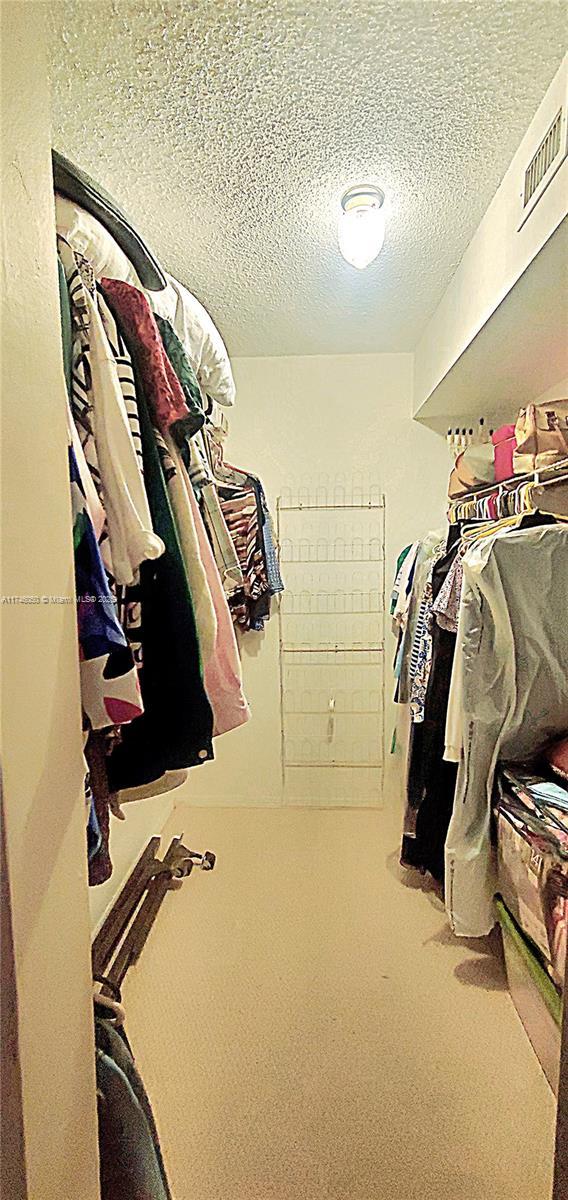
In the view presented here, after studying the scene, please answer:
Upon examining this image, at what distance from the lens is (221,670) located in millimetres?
1139

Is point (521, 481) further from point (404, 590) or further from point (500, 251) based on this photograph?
point (404, 590)

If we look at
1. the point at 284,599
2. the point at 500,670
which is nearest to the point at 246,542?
the point at 284,599

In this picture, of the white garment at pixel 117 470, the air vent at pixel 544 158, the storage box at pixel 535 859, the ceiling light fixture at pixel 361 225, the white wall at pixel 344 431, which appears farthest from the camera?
the white wall at pixel 344 431

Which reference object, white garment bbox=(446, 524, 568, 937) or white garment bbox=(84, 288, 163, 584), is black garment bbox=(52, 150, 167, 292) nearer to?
white garment bbox=(84, 288, 163, 584)

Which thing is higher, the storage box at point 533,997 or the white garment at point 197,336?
the white garment at point 197,336

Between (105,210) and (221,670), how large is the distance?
0.77 m

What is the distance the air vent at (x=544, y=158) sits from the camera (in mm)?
1289

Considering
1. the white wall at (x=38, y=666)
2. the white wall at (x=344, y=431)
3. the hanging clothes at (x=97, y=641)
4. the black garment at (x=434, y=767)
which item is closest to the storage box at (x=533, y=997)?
the black garment at (x=434, y=767)

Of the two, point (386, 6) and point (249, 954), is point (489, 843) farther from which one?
point (386, 6)

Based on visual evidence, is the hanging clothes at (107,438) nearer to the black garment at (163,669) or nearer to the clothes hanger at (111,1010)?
the black garment at (163,669)

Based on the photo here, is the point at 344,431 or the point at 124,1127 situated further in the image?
the point at 344,431

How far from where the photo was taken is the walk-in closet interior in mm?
781

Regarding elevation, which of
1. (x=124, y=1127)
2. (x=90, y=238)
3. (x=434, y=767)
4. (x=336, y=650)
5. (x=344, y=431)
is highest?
(x=344, y=431)

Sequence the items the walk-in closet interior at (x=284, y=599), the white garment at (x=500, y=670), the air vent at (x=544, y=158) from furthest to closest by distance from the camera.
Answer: the white garment at (x=500, y=670)
the air vent at (x=544, y=158)
the walk-in closet interior at (x=284, y=599)
